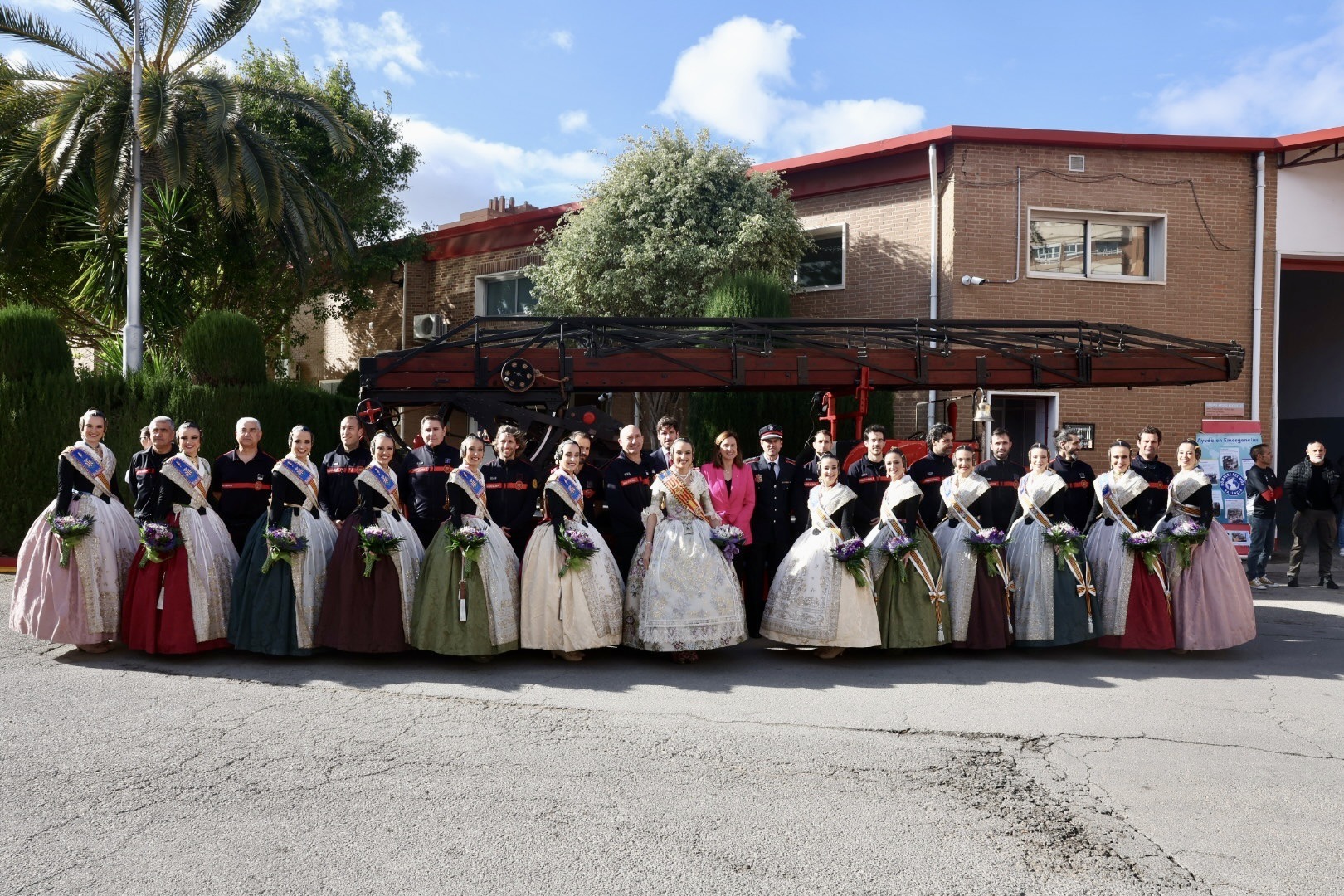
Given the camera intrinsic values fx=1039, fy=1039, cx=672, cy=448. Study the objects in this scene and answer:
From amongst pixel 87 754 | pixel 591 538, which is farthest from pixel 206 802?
pixel 591 538

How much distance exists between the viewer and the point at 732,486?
8.55 m

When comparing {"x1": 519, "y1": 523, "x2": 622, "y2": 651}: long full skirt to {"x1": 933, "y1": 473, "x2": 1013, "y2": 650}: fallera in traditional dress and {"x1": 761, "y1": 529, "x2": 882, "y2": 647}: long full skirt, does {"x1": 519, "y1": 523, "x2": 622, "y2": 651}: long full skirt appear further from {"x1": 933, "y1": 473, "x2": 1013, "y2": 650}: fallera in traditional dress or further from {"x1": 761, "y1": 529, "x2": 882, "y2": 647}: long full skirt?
{"x1": 933, "y1": 473, "x2": 1013, "y2": 650}: fallera in traditional dress

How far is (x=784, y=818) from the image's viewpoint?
4.25 m

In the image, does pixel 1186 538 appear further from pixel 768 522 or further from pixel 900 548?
pixel 768 522

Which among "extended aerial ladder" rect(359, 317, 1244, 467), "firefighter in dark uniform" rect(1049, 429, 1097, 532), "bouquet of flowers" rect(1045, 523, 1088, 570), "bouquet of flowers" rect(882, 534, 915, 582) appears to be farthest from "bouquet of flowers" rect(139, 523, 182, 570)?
"firefighter in dark uniform" rect(1049, 429, 1097, 532)

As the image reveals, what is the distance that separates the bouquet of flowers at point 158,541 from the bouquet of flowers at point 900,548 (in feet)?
16.5

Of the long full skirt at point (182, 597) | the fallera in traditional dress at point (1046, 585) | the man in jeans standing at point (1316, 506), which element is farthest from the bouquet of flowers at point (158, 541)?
the man in jeans standing at point (1316, 506)

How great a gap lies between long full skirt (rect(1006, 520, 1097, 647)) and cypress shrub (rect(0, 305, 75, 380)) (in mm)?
11813

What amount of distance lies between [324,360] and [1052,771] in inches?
870

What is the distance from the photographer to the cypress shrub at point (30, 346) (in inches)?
514

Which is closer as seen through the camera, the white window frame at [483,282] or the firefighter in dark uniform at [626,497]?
the firefighter in dark uniform at [626,497]

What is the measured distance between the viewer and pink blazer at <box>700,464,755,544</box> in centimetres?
843

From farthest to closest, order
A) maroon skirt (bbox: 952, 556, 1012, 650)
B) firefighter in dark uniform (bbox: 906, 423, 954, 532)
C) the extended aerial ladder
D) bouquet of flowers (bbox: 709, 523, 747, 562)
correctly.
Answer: the extended aerial ladder
firefighter in dark uniform (bbox: 906, 423, 954, 532)
maroon skirt (bbox: 952, 556, 1012, 650)
bouquet of flowers (bbox: 709, 523, 747, 562)

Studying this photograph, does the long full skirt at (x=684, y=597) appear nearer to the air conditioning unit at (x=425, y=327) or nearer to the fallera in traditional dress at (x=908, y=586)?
the fallera in traditional dress at (x=908, y=586)
